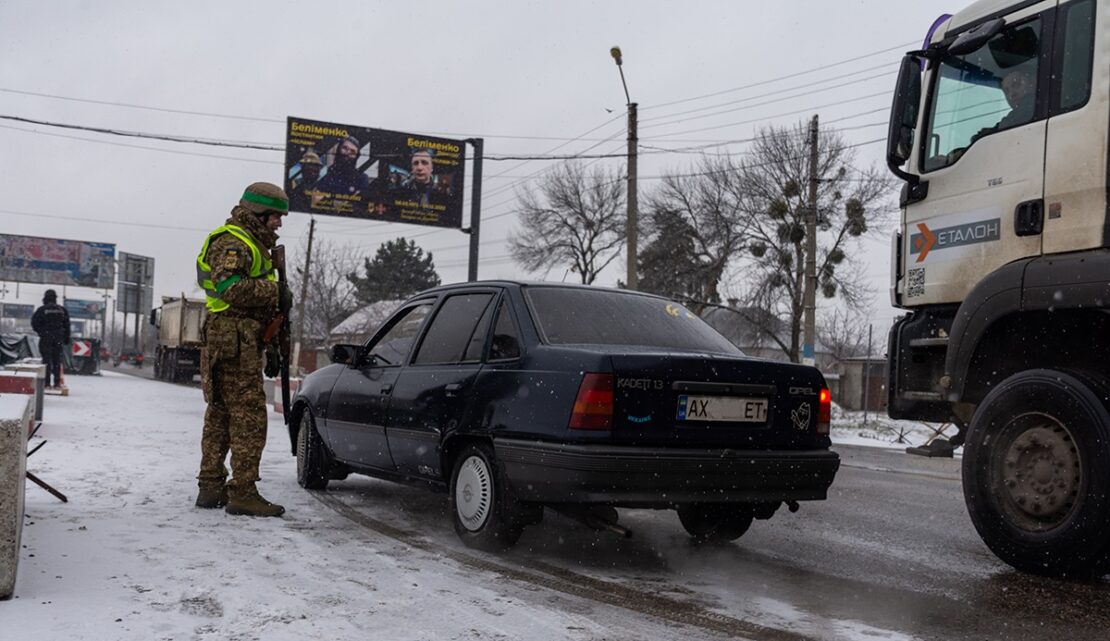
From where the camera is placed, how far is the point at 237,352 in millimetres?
5641

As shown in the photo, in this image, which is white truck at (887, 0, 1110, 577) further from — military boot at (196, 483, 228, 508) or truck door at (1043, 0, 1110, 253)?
military boot at (196, 483, 228, 508)

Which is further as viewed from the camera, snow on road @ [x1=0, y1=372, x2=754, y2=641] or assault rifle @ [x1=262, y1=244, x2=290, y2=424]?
assault rifle @ [x1=262, y1=244, x2=290, y2=424]

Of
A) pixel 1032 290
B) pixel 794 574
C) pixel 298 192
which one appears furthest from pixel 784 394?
pixel 298 192

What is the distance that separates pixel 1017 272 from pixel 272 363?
13.8 feet

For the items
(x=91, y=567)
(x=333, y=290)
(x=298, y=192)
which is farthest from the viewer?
(x=333, y=290)

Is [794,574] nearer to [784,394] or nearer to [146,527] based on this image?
[784,394]

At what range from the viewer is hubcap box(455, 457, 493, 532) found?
4.77 meters

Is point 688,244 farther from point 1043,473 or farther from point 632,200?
point 1043,473

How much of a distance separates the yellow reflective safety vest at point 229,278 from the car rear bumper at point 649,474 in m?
2.03

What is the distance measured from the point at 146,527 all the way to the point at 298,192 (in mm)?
20993

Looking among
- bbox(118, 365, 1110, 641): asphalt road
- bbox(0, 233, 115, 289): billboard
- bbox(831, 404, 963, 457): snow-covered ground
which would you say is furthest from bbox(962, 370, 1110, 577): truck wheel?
bbox(0, 233, 115, 289): billboard

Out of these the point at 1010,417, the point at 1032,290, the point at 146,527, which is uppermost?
the point at 1032,290

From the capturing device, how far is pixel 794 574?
15.1ft

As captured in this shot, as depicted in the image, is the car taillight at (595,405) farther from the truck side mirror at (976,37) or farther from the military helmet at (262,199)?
the truck side mirror at (976,37)
